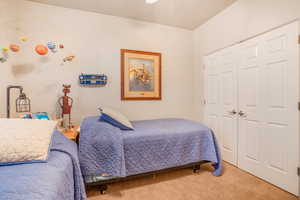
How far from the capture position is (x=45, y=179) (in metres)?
0.80

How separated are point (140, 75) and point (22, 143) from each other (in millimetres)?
2399

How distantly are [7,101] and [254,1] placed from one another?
12.5 ft

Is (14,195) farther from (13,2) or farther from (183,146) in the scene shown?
→ (13,2)

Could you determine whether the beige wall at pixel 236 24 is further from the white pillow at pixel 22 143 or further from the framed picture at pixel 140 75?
the white pillow at pixel 22 143

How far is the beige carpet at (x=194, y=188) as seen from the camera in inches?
71.8

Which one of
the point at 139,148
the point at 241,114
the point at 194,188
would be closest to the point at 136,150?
the point at 139,148

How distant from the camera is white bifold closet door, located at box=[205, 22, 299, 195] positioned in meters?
1.87

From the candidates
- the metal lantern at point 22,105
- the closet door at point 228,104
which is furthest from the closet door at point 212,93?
the metal lantern at point 22,105

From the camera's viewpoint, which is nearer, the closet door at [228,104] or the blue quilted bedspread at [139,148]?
the blue quilted bedspread at [139,148]

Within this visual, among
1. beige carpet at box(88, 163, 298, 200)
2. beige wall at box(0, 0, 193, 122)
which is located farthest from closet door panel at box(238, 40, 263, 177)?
beige wall at box(0, 0, 193, 122)

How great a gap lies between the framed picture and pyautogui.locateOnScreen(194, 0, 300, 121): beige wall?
945 millimetres

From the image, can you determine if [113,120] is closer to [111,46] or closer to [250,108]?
[111,46]

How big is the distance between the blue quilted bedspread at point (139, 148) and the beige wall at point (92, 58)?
3.38 feet

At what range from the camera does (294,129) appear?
1.84 m
